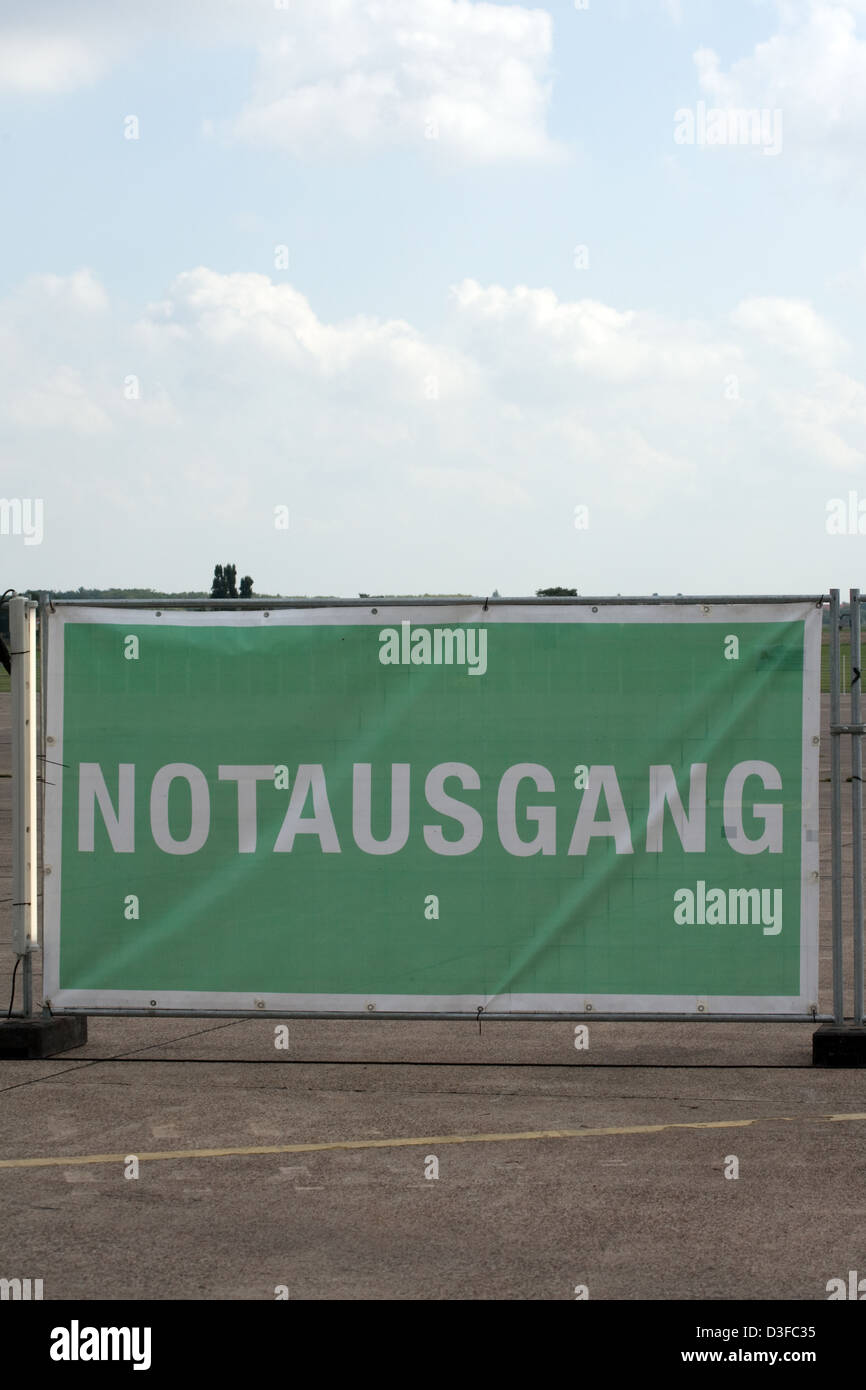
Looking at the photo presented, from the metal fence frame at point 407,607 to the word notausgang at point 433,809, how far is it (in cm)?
33

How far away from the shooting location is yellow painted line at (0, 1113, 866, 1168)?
6.21m

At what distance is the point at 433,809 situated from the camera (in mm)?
7707

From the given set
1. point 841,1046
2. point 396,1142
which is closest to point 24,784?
point 396,1142

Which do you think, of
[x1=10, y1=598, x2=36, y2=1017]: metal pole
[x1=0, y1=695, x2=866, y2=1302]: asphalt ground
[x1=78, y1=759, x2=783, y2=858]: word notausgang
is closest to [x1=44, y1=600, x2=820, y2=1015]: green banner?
[x1=78, y1=759, x2=783, y2=858]: word notausgang

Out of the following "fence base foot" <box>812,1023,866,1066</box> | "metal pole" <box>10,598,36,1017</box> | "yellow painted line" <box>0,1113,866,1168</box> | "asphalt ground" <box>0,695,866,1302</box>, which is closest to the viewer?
"asphalt ground" <box>0,695,866,1302</box>

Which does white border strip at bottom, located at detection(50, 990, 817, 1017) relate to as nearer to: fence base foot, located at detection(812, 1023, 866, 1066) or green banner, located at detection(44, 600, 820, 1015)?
green banner, located at detection(44, 600, 820, 1015)

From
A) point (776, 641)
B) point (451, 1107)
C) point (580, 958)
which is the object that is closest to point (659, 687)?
point (776, 641)

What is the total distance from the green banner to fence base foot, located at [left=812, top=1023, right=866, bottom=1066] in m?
0.32

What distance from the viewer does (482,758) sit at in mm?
7676

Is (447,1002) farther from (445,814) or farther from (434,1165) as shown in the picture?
(434,1165)

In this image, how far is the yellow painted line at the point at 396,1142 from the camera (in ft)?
20.4

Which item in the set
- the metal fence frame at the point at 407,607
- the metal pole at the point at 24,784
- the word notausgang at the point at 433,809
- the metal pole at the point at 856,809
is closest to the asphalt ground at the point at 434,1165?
the metal fence frame at the point at 407,607

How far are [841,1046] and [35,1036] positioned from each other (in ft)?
13.4
